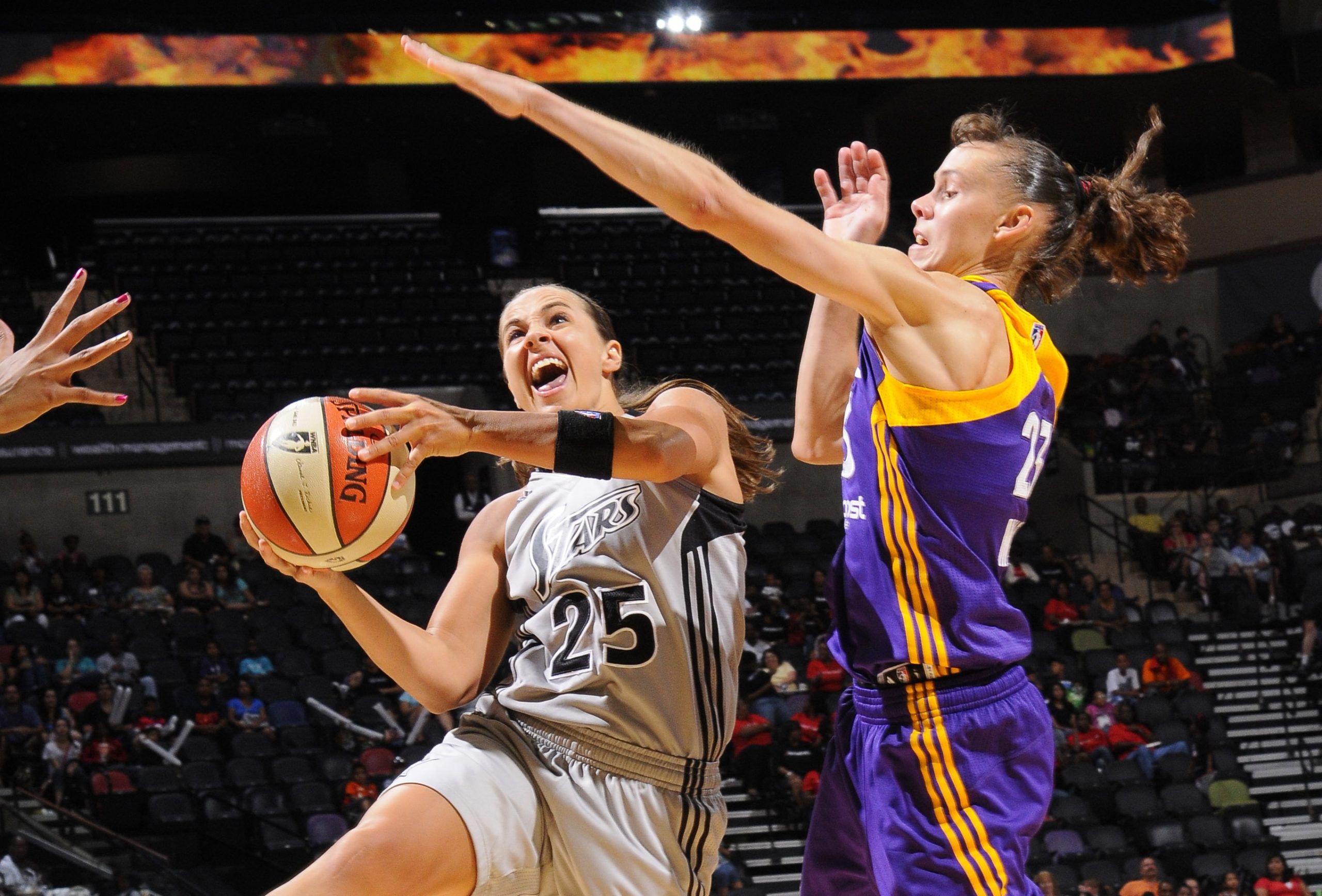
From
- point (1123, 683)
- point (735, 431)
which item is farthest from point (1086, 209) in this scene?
point (1123, 683)

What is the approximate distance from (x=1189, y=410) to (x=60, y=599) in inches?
580

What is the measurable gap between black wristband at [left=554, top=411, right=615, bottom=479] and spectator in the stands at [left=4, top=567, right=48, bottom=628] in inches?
501

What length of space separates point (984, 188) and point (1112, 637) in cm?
1309

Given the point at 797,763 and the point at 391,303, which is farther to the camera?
the point at 391,303

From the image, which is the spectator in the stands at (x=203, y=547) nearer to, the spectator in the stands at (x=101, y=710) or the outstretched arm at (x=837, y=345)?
the spectator in the stands at (x=101, y=710)

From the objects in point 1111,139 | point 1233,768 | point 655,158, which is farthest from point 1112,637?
point 655,158

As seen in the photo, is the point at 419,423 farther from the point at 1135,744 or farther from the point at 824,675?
the point at 1135,744

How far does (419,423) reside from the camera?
2.81 meters

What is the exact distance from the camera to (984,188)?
3299 mm

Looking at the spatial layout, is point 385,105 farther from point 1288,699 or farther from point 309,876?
point 309,876

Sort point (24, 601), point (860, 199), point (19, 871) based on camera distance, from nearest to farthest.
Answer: point (860, 199), point (19, 871), point (24, 601)

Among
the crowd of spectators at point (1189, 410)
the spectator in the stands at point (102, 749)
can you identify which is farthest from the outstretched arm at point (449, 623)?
the crowd of spectators at point (1189, 410)

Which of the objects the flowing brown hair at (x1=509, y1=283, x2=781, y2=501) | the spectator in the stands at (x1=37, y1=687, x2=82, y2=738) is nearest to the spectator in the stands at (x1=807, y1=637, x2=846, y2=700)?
the spectator in the stands at (x1=37, y1=687, x2=82, y2=738)

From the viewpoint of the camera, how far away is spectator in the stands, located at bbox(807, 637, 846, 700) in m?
13.5
